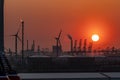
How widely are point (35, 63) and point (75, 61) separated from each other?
8.57 m

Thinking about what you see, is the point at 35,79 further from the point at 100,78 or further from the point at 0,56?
the point at 0,56

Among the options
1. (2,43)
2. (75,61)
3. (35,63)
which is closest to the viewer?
(2,43)

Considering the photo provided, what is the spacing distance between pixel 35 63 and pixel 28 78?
146ft

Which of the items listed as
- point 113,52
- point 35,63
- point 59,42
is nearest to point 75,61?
point 35,63

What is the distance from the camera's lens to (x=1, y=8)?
76.0 feet

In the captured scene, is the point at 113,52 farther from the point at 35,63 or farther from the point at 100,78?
the point at 100,78

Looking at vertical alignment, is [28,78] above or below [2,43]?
below

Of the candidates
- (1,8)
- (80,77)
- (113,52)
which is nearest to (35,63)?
(80,77)

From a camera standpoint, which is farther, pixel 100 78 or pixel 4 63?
pixel 100 78

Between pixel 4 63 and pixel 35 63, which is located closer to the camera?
pixel 4 63

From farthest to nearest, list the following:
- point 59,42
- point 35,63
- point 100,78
Result: 1. point 59,42
2. point 35,63
3. point 100,78

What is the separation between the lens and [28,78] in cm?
2692

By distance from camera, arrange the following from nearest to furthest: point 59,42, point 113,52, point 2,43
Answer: point 2,43, point 59,42, point 113,52

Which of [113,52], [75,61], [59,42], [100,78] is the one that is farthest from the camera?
[113,52]
